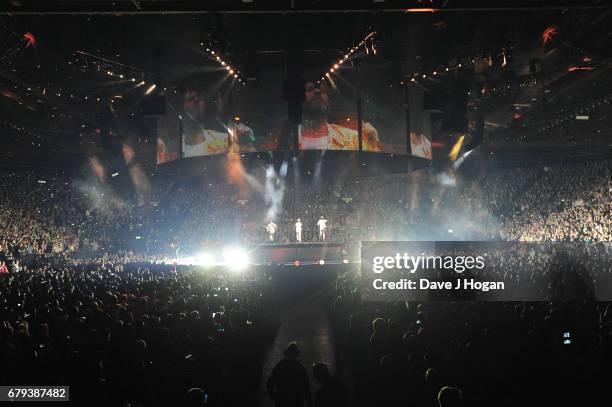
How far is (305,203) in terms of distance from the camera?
36.8 meters

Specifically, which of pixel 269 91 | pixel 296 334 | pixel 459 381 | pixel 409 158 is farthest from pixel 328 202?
pixel 459 381

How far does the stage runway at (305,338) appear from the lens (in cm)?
998

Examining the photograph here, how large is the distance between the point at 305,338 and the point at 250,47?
501 inches

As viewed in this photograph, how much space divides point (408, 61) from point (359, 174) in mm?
13143

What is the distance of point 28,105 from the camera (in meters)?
24.0

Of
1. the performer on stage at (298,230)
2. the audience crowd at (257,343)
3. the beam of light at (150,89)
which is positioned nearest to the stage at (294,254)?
the performer on stage at (298,230)

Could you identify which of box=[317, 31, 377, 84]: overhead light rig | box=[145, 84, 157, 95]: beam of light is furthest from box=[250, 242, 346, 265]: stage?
box=[145, 84, 157, 95]: beam of light

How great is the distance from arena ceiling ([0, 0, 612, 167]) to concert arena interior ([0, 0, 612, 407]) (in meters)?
0.13

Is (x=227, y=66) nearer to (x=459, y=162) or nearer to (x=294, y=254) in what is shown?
(x=294, y=254)

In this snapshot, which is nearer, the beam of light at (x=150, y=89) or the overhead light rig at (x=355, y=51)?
the overhead light rig at (x=355, y=51)

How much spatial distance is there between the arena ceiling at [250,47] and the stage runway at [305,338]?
7786 mm

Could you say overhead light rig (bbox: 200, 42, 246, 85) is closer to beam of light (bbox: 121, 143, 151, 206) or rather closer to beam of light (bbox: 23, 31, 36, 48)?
beam of light (bbox: 23, 31, 36, 48)

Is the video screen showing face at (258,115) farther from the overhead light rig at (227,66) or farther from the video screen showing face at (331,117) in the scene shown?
the video screen showing face at (331,117)

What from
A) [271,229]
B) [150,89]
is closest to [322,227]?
[271,229]
